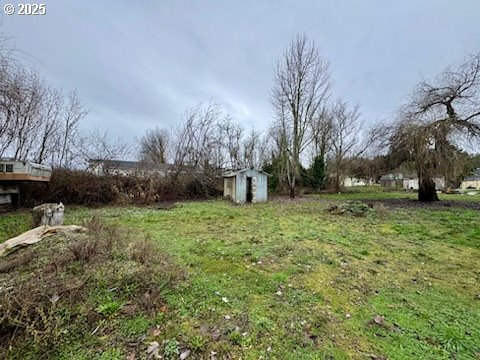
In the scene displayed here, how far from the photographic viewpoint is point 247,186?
14.2 m

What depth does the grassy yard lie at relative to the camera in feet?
6.39

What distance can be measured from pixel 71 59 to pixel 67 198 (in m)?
6.59

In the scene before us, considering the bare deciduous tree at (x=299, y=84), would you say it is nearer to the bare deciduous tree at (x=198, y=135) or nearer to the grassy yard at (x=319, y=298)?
the bare deciduous tree at (x=198, y=135)

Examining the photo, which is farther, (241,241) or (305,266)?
(241,241)

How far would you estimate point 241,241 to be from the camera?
16.9 feet

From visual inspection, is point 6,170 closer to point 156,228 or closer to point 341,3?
point 156,228

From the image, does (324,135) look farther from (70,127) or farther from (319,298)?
(319,298)

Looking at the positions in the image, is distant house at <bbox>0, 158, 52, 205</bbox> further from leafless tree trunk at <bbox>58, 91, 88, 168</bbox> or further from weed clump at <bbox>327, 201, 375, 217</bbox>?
weed clump at <bbox>327, 201, 375, 217</bbox>

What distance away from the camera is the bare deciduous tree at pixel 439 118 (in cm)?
1138

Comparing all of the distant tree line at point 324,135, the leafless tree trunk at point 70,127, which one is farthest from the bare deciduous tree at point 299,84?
the leafless tree trunk at point 70,127

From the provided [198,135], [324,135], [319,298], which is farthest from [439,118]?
[198,135]

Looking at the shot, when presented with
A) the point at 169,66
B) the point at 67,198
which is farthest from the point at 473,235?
the point at 67,198

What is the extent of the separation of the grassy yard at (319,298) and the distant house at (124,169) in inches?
330

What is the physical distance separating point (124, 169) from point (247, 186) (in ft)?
24.2
